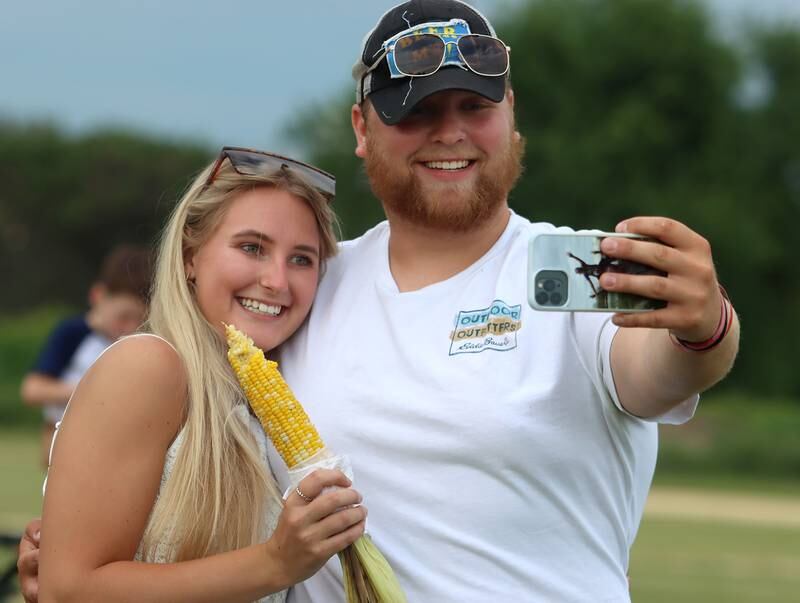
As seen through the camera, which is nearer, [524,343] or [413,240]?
[524,343]

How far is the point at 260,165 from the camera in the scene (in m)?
3.91

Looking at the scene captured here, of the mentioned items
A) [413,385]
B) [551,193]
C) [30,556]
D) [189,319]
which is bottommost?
[30,556]

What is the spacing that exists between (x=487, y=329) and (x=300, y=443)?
607 mm

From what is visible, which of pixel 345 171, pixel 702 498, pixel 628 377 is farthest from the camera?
pixel 345 171

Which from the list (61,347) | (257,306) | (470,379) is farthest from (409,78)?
(61,347)

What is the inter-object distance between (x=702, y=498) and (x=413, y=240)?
53.6ft

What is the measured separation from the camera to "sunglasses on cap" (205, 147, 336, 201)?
153 inches

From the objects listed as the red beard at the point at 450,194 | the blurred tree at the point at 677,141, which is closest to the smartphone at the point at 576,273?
the red beard at the point at 450,194

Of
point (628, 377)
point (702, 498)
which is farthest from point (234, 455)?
point (702, 498)

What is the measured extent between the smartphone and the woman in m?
0.73

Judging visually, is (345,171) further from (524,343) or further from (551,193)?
(524,343)

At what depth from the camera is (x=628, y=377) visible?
3.22 meters

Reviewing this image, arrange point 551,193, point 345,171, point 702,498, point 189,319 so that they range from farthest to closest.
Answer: point 345,171 → point 551,193 → point 702,498 → point 189,319

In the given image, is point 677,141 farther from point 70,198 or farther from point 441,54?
point 441,54
